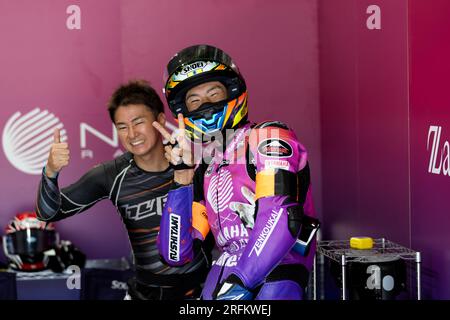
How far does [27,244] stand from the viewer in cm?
415

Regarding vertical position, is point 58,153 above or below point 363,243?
above

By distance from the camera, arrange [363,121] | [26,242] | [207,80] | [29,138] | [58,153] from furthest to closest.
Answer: [29,138] → [26,242] → [363,121] → [58,153] → [207,80]

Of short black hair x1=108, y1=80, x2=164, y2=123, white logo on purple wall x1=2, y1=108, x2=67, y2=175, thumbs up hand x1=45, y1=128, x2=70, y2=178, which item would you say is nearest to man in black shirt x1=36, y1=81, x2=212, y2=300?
short black hair x1=108, y1=80, x2=164, y2=123

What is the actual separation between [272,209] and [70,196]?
1.33 metres

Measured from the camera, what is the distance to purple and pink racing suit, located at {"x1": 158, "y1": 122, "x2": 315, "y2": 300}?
1848 mm

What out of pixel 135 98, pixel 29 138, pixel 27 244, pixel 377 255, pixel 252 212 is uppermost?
pixel 135 98

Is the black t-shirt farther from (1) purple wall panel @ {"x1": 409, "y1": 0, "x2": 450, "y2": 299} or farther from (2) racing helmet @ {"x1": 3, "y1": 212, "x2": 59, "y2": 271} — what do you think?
(2) racing helmet @ {"x1": 3, "y1": 212, "x2": 59, "y2": 271}

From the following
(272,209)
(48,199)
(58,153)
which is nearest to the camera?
(272,209)

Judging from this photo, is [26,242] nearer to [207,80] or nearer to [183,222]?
[183,222]

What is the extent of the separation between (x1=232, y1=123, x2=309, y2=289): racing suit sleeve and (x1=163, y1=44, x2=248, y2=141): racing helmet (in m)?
0.27

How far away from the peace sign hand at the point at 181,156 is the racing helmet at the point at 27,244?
2104 mm

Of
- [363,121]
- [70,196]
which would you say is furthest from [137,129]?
[363,121]

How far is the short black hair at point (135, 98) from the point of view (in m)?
3.01
